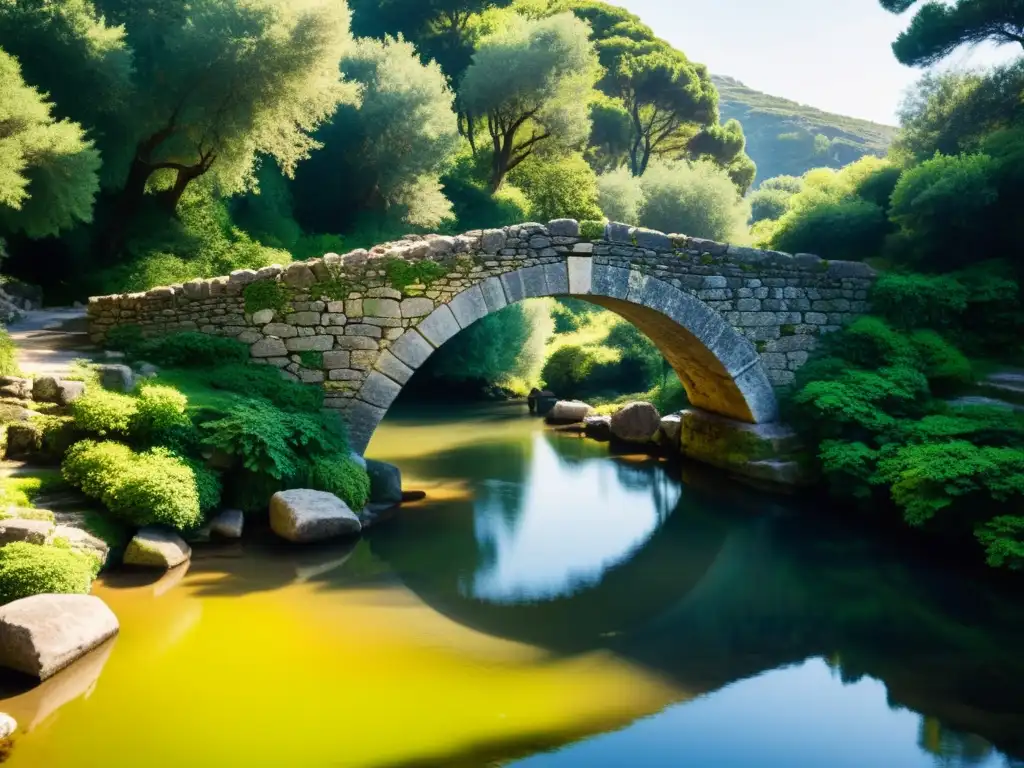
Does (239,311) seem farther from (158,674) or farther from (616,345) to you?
(616,345)

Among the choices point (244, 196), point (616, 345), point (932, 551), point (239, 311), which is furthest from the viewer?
point (616, 345)

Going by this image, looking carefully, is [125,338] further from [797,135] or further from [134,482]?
[797,135]

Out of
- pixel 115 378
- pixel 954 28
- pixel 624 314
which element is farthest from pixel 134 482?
pixel 954 28

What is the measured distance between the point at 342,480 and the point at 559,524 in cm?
276

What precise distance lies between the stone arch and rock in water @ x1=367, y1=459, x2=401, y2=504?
0.39 metres

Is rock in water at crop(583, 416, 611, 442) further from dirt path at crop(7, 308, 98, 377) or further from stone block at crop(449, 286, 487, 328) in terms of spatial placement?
dirt path at crop(7, 308, 98, 377)

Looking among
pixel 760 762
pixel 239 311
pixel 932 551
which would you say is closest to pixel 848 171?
pixel 932 551

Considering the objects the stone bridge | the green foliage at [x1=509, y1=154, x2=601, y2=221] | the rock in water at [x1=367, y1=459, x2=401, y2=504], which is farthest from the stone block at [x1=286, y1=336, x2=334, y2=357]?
the green foliage at [x1=509, y1=154, x2=601, y2=221]

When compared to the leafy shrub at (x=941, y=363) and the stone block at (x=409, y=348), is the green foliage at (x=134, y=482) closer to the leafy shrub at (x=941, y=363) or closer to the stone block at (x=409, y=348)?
the stone block at (x=409, y=348)

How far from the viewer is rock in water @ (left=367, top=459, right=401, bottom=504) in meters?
9.15

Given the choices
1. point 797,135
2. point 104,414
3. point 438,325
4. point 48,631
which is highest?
point 797,135

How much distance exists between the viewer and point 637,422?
13672 mm

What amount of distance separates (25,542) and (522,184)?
21819mm

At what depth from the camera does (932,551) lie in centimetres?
795
